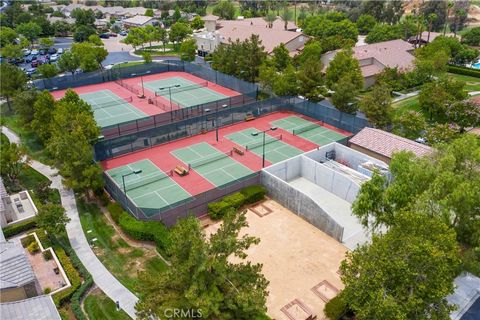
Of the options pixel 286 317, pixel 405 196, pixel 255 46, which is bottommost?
pixel 286 317

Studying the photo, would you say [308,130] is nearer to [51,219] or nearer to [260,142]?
[260,142]

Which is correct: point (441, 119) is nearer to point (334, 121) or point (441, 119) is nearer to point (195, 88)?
point (334, 121)

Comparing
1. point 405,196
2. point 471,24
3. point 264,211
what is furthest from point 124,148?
point 471,24

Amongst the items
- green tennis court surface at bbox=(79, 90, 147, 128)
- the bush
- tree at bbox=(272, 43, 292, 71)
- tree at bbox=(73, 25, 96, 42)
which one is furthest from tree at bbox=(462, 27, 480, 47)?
tree at bbox=(73, 25, 96, 42)

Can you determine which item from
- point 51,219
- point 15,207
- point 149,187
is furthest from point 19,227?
point 149,187

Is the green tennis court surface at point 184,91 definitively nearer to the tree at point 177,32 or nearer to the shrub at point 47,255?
the tree at point 177,32

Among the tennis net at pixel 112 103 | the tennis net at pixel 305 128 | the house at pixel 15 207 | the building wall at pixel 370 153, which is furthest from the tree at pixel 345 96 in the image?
the house at pixel 15 207

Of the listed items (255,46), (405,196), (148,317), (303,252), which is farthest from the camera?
(255,46)
